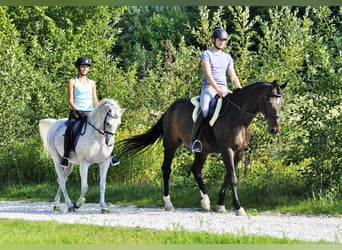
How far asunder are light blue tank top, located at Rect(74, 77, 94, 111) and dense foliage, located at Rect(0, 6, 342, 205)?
9.19 ft

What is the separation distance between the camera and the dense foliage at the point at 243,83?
11422mm

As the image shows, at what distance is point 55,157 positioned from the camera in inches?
467

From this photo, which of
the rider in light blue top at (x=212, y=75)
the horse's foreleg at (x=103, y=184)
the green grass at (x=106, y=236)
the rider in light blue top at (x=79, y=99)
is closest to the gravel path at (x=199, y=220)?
the horse's foreleg at (x=103, y=184)

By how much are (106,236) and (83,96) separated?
11.9ft

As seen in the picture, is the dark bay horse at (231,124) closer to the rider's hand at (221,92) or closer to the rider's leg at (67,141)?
the rider's hand at (221,92)

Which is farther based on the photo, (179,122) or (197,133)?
(179,122)

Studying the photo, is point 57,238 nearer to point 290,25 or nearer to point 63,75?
point 290,25

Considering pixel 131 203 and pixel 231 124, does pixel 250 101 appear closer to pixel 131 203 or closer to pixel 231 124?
pixel 231 124

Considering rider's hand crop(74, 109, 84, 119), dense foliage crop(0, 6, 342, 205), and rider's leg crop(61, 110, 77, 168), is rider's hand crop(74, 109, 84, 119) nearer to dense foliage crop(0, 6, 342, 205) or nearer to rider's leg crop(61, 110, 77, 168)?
rider's leg crop(61, 110, 77, 168)

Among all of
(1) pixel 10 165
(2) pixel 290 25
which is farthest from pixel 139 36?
(2) pixel 290 25

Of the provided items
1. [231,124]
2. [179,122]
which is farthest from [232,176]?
[179,122]

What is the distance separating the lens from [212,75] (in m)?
10.7

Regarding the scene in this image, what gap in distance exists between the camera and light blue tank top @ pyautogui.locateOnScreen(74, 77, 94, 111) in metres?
11.3

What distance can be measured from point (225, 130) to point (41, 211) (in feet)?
11.7
